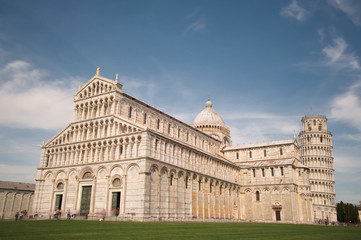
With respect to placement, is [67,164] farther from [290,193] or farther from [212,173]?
[290,193]

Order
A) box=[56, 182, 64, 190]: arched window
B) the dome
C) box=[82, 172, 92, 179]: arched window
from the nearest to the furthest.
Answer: box=[82, 172, 92, 179]: arched window < box=[56, 182, 64, 190]: arched window < the dome

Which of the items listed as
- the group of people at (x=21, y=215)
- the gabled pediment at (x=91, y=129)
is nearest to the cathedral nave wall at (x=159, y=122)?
the gabled pediment at (x=91, y=129)

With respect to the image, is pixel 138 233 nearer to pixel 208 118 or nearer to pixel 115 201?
pixel 115 201

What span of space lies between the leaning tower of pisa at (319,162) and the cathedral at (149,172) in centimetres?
2937

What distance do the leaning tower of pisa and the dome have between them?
1375 inches

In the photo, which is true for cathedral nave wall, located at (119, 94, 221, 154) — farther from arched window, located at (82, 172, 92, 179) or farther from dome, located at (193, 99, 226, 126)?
arched window, located at (82, 172, 92, 179)

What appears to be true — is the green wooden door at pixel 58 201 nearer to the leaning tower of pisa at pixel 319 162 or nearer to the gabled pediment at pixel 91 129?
the gabled pediment at pixel 91 129

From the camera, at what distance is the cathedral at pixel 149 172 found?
129ft

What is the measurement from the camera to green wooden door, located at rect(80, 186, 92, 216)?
41.9m

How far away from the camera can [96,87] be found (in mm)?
47500

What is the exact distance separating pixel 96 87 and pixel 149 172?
17.8 m

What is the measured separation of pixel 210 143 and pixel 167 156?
28009 millimetres

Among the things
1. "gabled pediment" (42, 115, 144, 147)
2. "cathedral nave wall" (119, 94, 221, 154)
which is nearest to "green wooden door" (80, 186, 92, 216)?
"gabled pediment" (42, 115, 144, 147)

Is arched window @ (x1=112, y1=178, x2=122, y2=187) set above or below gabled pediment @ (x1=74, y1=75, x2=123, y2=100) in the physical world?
Result: below
